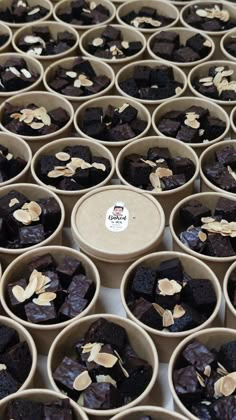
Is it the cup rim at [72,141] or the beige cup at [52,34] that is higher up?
the beige cup at [52,34]

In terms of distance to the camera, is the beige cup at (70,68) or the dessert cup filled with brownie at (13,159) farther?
the beige cup at (70,68)

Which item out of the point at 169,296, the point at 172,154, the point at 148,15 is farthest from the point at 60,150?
the point at 148,15

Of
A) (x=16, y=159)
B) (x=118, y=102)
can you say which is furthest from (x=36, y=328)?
(x=118, y=102)

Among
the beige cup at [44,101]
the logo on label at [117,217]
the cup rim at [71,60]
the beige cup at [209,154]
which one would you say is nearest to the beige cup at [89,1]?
the cup rim at [71,60]

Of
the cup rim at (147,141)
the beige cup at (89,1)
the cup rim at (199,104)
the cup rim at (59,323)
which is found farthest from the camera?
the beige cup at (89,1)

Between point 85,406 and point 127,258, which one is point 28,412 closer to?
point 85,406

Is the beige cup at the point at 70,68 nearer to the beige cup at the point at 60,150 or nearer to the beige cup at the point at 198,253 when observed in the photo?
the beige cup at the point at 60,150
